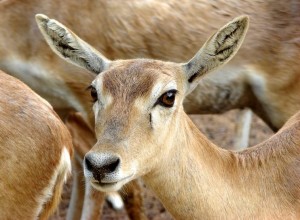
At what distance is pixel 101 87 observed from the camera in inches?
176

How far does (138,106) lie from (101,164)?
0.41m

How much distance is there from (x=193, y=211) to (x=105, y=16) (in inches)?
92.3

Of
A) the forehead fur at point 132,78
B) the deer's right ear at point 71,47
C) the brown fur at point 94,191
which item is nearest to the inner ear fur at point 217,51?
the forehead fur at point 132,78

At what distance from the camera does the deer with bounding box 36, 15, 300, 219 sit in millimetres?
4246

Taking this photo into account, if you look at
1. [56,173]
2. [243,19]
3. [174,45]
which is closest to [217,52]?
[243,19]

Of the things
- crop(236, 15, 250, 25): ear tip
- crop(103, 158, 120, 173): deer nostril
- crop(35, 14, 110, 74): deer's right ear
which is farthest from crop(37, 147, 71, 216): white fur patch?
crop(236, 15, 250, 25): ear tip

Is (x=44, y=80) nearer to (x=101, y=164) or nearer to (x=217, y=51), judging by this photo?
(x=217, y=51)

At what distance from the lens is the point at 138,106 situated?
434 centimetres

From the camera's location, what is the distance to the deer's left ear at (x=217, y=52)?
4.61 m

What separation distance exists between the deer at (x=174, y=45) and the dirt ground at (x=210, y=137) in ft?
3.83

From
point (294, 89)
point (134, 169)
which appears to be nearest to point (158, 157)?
point (134, 169)

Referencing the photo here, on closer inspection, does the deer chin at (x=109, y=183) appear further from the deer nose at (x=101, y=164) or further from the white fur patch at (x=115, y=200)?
the white fur patch at (x=115, y=200)

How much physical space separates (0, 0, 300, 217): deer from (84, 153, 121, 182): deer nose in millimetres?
2379

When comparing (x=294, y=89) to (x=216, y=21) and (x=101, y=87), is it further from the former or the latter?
(x=101, y=87)
